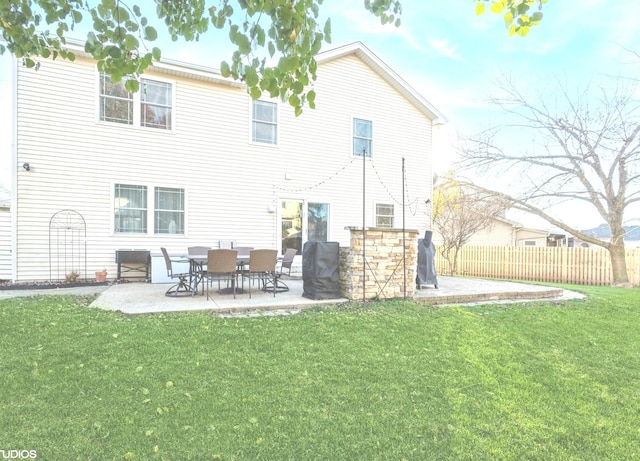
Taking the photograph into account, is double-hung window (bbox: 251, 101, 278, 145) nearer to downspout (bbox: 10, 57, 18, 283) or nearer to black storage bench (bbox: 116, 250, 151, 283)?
black storage bench (bbox: 116, 250, 151, 283)

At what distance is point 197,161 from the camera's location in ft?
32.4

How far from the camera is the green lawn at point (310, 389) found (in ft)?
8.07

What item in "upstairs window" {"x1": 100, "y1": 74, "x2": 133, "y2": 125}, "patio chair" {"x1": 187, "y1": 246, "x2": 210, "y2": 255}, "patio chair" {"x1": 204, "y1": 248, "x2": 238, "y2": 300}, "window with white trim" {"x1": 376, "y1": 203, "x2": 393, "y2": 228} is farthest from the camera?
"window with white trim" {"x1": 376, "y1": 203, "x2": 393, "y2": 228}

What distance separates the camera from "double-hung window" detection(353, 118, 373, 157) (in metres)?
11.8

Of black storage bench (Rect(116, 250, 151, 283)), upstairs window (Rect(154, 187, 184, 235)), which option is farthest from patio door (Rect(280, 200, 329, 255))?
black storage bench (Rect(116, 250, 151, 283))

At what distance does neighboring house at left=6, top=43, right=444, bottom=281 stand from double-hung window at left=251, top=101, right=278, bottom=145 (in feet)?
0.09

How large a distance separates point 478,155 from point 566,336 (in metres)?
9.82

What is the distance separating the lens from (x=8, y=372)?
3326 mm

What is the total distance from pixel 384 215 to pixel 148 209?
6.91 meters

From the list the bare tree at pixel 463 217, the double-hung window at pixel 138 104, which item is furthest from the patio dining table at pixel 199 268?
the bare tree at pixel 463 217

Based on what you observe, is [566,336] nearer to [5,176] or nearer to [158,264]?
[158,264]

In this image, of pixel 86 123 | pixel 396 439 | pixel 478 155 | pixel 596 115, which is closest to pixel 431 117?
pixel 478 155

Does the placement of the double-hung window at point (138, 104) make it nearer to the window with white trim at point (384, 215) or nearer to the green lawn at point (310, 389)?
the green lawn at point (310, 389)

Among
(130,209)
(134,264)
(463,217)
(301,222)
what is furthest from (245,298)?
(463,217)
